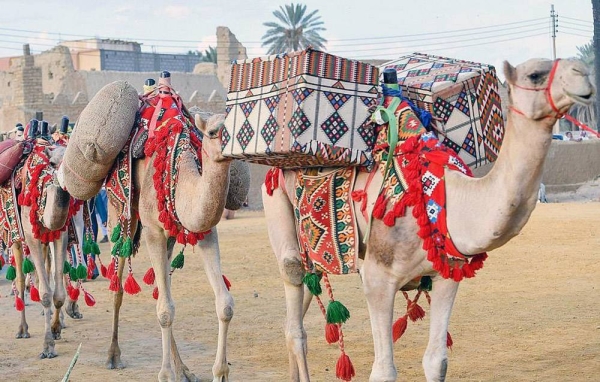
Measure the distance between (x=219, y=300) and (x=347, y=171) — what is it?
6.35 feet

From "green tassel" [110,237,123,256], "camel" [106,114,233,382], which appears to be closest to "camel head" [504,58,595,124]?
"camel" [106,114,233,382]

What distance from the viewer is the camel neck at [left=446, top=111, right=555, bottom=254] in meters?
4.37

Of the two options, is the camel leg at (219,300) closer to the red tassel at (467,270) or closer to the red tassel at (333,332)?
the red tassel at (333,332)

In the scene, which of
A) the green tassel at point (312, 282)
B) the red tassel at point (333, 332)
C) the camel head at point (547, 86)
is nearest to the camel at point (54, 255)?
the green tassel at point (312, 282)

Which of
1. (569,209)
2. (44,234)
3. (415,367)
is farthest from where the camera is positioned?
(569,209)

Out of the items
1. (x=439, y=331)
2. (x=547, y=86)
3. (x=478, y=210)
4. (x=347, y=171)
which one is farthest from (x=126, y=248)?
(x=547, y=86)

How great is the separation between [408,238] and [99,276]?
10.2m

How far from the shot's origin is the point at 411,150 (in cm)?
526

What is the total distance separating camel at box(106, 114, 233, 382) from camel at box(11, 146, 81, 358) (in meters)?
1.29

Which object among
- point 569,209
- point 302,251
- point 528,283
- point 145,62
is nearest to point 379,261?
point 302,251

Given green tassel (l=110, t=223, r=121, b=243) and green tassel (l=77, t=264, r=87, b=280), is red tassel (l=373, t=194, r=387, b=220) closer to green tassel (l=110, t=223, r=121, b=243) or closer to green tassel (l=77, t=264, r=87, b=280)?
green tassel (l=110, t=223, r=121, b=243)

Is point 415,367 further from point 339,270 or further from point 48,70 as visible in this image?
point 48,70

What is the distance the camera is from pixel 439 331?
517cm

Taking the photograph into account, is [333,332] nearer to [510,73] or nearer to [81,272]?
[510,73]
